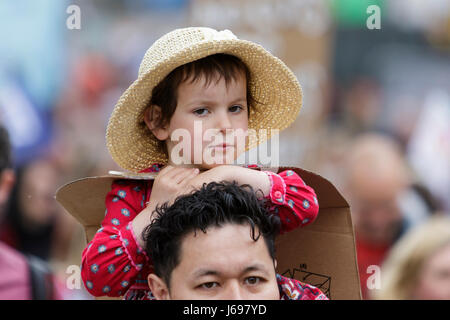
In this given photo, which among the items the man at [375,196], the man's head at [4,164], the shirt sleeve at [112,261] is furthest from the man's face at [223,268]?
the man at [375,196]

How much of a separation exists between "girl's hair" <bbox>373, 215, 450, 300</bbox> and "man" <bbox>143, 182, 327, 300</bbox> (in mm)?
2195

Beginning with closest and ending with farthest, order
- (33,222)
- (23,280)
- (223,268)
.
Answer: (223,268), (23,280), (33,222)

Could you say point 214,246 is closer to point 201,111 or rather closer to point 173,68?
point 201,111

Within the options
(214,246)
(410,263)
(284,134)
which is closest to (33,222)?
(284,134)

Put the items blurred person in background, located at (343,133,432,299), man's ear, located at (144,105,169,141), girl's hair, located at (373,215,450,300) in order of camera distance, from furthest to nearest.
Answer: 1. blurred person in background, located at (343,133,432,299)
2. girl's hair, located at (373,215,450,300)
3. man's ear, located at (144,105,169,141)

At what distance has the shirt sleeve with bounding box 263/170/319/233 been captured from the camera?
207 cm

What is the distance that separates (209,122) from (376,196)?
3.28 meters

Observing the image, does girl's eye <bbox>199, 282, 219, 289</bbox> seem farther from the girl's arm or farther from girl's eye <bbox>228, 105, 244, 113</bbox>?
girl's eye <bbox>228, 105, 244, 113</bbox>

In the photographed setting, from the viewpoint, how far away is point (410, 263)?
4.08 metres

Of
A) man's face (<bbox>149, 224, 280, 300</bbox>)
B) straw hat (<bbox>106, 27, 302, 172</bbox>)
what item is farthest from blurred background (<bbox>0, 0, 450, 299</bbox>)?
man's face (<bbox>149, 224, 280, 300</bbox>)

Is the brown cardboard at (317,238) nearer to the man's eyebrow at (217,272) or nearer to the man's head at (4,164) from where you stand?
the man's eyebrow at (217,272)

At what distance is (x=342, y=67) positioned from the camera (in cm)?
555

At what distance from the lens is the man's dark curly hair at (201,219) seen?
1.89 meters
